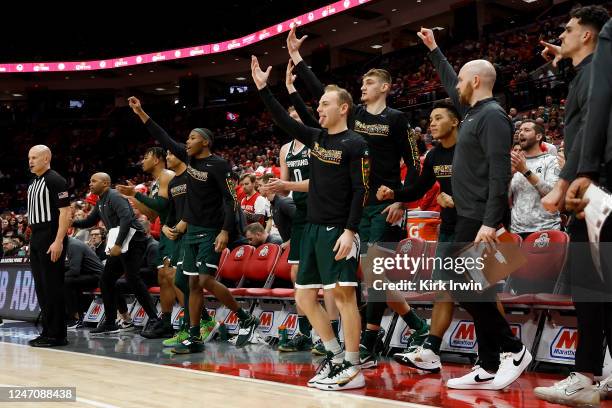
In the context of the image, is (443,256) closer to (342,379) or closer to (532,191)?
(342,379)

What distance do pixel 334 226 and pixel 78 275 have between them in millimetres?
5918

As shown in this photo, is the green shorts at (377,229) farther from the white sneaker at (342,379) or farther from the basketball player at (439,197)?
the white sneaker at (342,379)

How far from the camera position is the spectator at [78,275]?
9062 mm

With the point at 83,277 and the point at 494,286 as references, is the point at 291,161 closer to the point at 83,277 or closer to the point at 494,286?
the point at 494,286

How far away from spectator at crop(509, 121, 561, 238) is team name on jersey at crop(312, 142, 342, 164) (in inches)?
70.4

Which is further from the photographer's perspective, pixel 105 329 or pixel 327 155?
pixel 105 329

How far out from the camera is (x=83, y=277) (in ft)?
30.1

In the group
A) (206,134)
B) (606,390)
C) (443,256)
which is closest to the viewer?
(606,390)

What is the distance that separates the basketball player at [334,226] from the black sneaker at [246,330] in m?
2.34

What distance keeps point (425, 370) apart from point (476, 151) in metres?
1.52

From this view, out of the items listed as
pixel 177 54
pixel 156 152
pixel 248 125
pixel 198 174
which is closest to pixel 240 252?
pixel 156 152

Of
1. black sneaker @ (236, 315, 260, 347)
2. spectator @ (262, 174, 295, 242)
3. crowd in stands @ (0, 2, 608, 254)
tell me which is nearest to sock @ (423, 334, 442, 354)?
crowd in stands @ (0, 2, 608, 254)

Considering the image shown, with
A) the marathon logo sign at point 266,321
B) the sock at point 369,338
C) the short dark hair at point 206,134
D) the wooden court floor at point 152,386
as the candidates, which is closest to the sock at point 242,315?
the marathon logo sign at point 266,321

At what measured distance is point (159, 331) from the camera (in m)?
7.34
